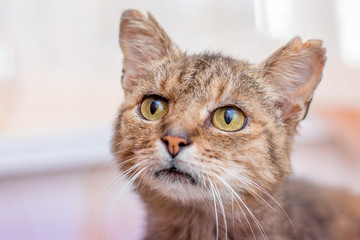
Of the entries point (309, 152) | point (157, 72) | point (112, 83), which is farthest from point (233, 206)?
point (112, 83)

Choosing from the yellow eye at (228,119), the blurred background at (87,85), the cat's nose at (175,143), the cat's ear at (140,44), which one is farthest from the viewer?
the blurred background at (87,85)

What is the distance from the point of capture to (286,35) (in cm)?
180

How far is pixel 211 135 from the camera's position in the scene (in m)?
0.93

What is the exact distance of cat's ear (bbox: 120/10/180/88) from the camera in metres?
1.11

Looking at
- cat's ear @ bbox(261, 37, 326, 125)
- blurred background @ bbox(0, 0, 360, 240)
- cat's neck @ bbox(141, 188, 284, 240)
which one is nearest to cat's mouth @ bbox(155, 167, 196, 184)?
cat's neck @ bbox(141, 188, 284, 240)

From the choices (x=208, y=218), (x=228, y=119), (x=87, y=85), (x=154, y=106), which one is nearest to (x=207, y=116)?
(x=228, y=119)

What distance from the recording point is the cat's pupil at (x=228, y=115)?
980 mm

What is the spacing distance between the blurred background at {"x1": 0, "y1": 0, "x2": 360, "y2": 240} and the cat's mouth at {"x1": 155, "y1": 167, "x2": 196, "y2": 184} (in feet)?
3.86

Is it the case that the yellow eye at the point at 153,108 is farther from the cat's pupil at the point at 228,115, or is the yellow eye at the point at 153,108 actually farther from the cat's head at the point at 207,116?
the cat's pupil at the point at 228,115

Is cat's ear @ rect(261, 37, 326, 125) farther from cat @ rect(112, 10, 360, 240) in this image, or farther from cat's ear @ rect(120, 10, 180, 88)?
cat's ear @ rect(120, 10, 180, 88)

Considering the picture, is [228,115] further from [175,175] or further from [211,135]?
[175,175]

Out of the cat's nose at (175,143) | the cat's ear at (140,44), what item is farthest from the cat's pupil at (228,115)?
the cat's ear at (140,44)

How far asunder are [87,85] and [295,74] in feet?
6.21

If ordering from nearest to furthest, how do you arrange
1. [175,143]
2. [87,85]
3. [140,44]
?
[175,143], [140,44], [87,85]
